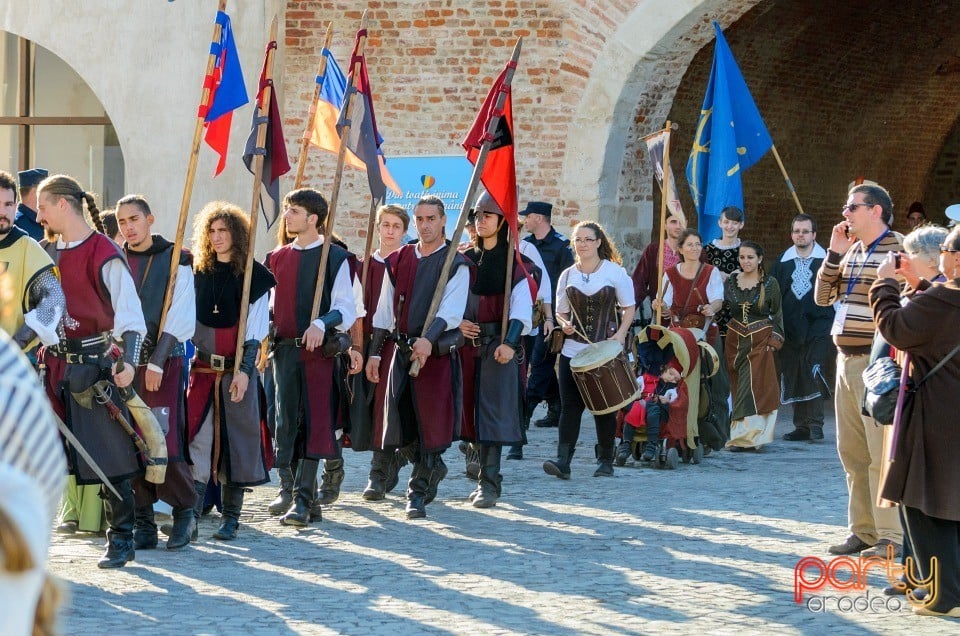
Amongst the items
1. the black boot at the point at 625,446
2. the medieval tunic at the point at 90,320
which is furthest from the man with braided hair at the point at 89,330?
the black boot at the point at 625,446

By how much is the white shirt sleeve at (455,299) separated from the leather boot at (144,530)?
1.85 meters

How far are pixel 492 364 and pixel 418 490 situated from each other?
88 cm

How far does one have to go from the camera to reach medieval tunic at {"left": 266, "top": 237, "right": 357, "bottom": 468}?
7.43 m

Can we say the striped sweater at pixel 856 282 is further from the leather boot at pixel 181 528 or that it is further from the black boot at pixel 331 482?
the leather boot at pixel 181 528

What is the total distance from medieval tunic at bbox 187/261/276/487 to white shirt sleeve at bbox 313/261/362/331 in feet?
1.32

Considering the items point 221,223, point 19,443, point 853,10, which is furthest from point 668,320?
point 19,443

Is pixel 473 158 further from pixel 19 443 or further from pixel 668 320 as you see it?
pixel 19 443

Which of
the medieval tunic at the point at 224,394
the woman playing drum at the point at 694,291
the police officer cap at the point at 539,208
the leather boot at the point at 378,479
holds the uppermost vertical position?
the police officer cap at the point at 539,208

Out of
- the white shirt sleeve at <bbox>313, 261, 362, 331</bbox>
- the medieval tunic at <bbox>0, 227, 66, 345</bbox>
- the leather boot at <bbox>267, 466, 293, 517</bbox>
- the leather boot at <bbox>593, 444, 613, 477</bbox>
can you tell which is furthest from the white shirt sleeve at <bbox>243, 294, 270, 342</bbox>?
the leather boot at <bbox>593, 444, 613, 477</bbox>

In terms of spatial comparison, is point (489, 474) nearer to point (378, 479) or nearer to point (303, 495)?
point (378, 479)

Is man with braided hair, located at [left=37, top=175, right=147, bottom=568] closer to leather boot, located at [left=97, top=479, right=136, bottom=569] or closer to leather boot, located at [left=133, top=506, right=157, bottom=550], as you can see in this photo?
leather boot, located at [left=97, top=479, right=136, bottom=569]

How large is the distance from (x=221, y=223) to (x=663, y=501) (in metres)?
2.90

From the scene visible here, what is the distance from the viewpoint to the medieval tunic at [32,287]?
5.77 m

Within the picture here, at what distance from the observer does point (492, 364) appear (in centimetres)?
818
